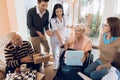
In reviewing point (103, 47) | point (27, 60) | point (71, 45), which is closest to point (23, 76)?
point (27, 60)

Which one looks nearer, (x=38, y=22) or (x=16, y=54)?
(x=16, y=54)

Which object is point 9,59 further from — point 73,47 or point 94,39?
point 94,39

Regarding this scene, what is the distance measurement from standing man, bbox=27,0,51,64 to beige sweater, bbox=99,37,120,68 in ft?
3.03

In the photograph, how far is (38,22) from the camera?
2457 mm

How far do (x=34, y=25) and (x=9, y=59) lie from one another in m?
0.71

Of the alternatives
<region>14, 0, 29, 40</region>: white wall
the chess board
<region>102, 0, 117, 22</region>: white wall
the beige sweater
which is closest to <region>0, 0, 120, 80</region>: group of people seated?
the beige sweater

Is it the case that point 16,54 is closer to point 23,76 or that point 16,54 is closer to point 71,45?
point 23,76

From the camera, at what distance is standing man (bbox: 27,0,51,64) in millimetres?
2385

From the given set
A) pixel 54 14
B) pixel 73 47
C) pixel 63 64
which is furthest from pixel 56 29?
pixel 63 64

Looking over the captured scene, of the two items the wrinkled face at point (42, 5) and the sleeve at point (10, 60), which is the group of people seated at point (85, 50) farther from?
the wrinkled face at point (42, 5)

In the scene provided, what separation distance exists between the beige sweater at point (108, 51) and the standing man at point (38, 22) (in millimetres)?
923

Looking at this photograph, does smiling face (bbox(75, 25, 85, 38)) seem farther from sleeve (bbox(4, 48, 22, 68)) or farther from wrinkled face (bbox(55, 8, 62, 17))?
sleeve (bbox(4, 48, 22, 68))

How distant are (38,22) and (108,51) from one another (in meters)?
1.16

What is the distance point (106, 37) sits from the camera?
2.01 meters
